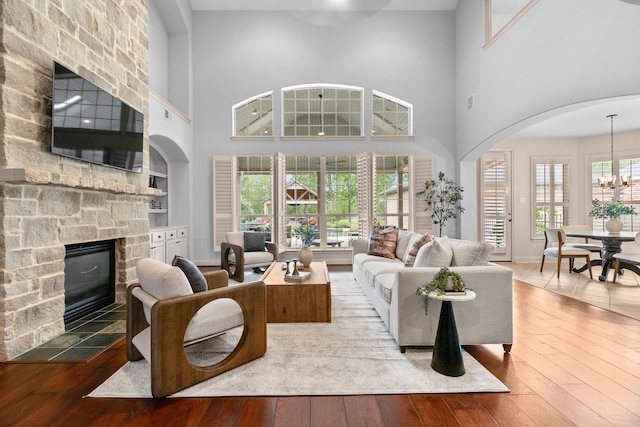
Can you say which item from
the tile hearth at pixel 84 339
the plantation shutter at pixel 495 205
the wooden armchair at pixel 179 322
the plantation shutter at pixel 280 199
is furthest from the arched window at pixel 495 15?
the tile hearth at pixel 84 339

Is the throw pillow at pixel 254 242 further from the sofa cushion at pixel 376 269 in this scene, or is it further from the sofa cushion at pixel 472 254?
the sofa cushion at pixel 472 254

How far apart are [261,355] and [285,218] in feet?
14.1

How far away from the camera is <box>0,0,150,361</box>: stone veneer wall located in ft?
7.98

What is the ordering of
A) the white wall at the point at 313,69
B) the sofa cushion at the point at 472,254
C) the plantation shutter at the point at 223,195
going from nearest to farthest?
the sofa cushion at the point at 472,254, the plantation shutter at the point at 223,195, the white wall at the point at 313,69

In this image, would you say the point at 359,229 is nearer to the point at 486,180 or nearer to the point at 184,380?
the point at 486,180

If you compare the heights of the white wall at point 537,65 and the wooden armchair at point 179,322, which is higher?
the white wall at point 537,65

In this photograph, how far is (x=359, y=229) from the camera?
6.69 meters

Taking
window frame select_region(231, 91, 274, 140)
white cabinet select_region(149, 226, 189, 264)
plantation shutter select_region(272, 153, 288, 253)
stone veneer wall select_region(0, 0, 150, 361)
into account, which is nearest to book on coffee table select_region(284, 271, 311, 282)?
stone veneer wall select_region(0, 0, 150, 361)

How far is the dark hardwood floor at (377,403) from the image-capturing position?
1.75 metres

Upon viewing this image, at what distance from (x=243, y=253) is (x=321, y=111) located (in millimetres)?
3588

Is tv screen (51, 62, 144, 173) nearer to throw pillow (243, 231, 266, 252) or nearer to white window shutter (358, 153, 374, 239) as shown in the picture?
throw pillow (243, 231, 266, 252)

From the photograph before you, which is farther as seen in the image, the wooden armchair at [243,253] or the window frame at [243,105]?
the window frame at [243,105]

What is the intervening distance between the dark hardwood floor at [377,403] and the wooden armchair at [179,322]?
17 centimetres

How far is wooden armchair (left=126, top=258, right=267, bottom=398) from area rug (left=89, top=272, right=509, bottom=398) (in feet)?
0.31
